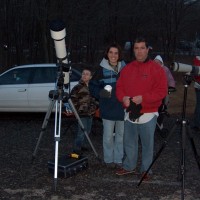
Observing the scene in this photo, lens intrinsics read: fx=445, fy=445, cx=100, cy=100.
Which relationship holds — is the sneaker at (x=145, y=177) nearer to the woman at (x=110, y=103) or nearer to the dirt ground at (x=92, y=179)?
the dirt ground at (x=92, y=179)

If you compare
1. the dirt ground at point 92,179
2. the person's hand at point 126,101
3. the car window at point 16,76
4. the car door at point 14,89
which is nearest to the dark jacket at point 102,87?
the person's hand at point 126,101

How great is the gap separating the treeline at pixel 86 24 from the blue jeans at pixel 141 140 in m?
13.2

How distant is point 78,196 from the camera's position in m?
5.39

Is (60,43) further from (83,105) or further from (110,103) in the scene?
(83,105)

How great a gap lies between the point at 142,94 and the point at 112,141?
1128 mm

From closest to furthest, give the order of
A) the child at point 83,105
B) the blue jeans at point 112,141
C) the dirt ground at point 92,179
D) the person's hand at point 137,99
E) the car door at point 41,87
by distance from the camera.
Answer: the dirt ground at point 92,179, the person's hand at point 137,99, the blue jeans at point 112,141, the child at point 83,105, the car door at point 41,87

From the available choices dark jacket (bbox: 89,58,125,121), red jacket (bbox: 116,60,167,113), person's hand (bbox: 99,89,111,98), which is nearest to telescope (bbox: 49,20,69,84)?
dark jacket (bbox: 89,58,125,121)

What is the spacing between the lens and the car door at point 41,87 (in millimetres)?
10805

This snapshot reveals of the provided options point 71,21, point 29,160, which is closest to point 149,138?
point 29,160

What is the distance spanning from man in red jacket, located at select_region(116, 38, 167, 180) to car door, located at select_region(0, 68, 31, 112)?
5373mm

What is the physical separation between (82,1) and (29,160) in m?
14.0

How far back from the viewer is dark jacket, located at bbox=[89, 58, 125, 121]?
6.33 meters

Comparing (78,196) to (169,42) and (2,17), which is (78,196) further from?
(169,42)

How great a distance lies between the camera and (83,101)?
7539 mm
